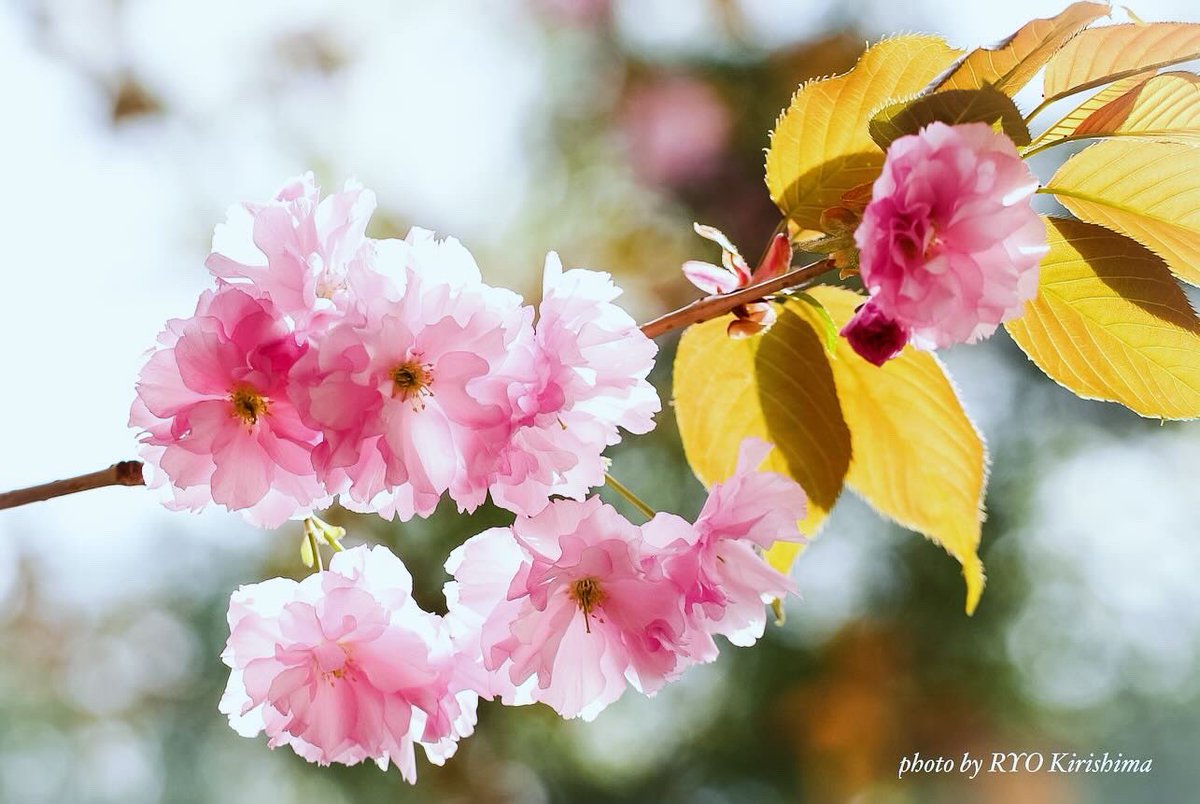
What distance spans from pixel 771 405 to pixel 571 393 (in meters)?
0.12

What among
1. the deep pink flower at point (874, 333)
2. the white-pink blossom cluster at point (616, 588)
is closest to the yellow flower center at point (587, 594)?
the white-pink blossom cluster at point (616, 588)

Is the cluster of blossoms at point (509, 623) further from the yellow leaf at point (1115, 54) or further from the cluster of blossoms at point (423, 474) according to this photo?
the yellow leaf at point (1115, 54)

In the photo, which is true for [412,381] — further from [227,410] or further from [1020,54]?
[1020,54]

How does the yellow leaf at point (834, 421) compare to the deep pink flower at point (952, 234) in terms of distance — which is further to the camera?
the yellow leaf at point (834, 421)

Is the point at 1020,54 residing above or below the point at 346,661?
above

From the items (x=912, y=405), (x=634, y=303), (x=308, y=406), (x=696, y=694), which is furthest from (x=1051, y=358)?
(x=696, y=694)

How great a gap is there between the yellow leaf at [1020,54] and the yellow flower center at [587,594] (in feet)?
0.56

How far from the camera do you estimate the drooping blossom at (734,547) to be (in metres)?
0.33

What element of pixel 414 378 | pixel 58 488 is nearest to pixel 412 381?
pixel 414 378

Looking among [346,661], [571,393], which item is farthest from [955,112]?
[346,661]

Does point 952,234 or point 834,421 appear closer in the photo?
point 952,234

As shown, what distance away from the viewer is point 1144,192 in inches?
13.3

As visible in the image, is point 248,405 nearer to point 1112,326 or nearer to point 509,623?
point 509,623

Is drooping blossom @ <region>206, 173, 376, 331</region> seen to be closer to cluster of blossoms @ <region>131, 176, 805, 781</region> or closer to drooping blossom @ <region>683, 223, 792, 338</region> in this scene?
cluster of blossoms @ <region>131, 176, 805, 781</region>
